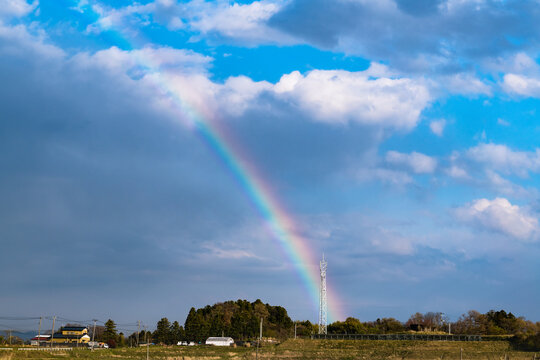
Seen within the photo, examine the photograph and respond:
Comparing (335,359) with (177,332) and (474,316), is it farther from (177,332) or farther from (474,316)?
(474,316)

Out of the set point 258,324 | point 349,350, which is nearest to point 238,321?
point 258,324

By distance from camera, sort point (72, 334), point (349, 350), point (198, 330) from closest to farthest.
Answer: point (349, 350), point (198, 330), point (72, 334)

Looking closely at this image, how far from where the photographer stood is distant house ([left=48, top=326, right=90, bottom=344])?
164 metres

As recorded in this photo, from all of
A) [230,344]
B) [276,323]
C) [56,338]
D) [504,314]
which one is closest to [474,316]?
[504,314]

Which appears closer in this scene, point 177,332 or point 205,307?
point 177,332

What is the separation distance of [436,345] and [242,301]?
101m

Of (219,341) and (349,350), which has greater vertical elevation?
(349,350)

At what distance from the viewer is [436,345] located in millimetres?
96750

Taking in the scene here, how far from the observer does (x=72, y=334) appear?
169 m

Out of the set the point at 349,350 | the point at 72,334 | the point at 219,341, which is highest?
the point at 349,350

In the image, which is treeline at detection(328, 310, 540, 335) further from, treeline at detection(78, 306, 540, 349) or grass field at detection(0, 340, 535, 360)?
grass field at detection(0, 340, 535, 360)

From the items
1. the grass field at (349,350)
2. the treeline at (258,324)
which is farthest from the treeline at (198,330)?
the grass field at (349,350)

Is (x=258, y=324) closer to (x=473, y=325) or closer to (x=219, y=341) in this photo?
(x=219, y=341)

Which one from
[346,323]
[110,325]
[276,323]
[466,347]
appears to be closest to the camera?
[466,347]
